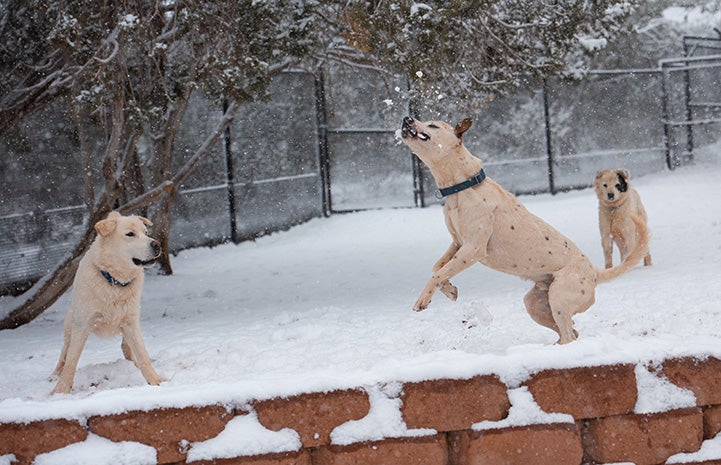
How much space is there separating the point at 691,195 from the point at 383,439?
40.2ft

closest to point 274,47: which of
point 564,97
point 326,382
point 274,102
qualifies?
point 326,382

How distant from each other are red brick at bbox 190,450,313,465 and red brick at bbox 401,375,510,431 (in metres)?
0.48

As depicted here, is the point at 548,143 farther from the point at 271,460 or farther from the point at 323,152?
the point at 271,460

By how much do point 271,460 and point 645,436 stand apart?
66.8 inches

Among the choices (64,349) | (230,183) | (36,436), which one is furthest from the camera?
(230,183)

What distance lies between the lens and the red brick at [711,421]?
12.9 feet

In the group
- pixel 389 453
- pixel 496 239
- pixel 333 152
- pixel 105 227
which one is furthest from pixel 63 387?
pixel 333 152

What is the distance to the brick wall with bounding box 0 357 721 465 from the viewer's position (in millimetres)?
3658

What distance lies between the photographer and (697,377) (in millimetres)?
3889

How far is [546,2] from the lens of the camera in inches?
369

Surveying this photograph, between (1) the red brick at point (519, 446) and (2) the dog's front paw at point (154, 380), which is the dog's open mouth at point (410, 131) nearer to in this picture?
(1) the red brick at point (519, 446)

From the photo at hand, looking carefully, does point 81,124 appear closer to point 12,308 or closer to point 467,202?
point 12,308

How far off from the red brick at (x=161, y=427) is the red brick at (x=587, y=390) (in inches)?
58.5

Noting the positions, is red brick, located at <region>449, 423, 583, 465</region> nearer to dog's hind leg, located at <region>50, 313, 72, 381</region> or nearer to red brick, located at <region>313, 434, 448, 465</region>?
red brick, located at <region>313, 434, 448, 465</region>
